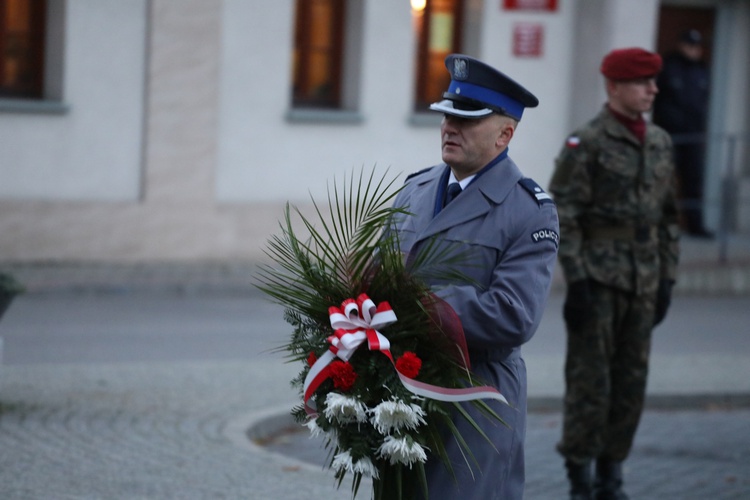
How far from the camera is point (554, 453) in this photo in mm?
8008

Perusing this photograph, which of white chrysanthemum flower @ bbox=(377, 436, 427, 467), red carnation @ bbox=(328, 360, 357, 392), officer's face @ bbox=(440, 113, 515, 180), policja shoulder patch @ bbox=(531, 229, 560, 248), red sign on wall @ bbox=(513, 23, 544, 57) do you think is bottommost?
white chrysanthemum flower @ bbox=(377, 436, 427, 467)

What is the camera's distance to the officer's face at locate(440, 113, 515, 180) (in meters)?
4.18

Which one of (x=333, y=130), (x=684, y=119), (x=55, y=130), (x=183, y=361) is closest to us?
(x=183, y=361)

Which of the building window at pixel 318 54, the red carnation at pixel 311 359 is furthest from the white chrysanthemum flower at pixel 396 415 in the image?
the building window at pixel 318 54

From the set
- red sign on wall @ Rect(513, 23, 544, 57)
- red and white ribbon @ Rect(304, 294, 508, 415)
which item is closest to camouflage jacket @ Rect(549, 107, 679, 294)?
red and white ribbon @ Rect(304, 294, 508, 415)

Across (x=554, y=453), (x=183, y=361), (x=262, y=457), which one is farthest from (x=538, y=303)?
(x=183, y=361)

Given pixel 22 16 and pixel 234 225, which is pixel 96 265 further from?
pixel 22 16

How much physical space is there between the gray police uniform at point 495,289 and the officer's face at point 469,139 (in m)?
0.07

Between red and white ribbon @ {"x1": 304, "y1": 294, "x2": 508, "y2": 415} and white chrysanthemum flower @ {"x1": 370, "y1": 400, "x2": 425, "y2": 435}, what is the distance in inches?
2.1

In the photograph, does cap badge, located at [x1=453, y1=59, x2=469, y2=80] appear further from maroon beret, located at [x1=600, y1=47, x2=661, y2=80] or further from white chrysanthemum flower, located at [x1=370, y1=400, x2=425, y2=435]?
maroon beret, located at [x1=600, y1=47, x2=661, y2=80]

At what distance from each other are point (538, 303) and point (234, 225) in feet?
36.2

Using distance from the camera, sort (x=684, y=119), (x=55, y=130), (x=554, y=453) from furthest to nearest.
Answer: (x=684, y=119), (x=55, y=130), (x=554, y=453)

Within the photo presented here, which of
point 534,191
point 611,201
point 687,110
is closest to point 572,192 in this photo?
point 611,201

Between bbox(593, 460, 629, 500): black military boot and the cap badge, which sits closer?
the cap badge
